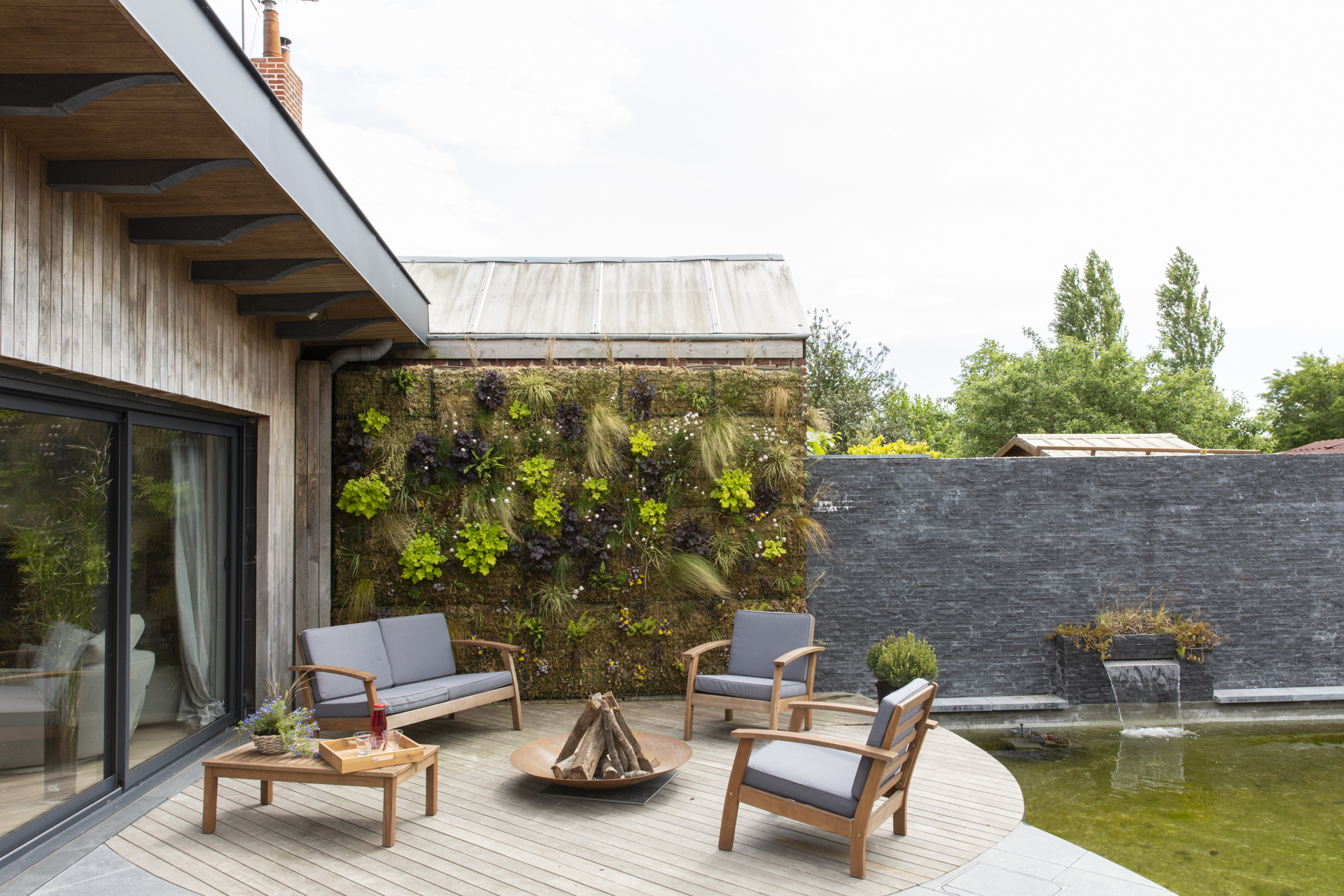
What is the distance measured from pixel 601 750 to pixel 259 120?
3057 millimetres

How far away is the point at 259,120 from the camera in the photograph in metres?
2.93

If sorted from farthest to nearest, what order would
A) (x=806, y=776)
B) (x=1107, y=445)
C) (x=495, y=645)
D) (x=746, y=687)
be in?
(x=1107, y=445) < (x=495, y=645) < (x=746, y=687) < (x=806, y=776)

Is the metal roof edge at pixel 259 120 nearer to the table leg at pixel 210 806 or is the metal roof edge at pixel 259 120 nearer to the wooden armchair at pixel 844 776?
the table leg at pixel 210 806

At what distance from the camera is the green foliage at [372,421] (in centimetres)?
607

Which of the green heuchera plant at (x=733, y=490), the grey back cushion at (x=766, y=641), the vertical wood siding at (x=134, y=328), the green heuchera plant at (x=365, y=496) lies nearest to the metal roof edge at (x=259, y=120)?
the vertical wood siding at (x=134, y=328)

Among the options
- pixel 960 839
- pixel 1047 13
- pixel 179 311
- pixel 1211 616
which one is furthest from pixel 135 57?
pixel 1047 13

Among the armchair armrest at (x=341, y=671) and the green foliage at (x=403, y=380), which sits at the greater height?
the green foliage at (x=403, y=380)

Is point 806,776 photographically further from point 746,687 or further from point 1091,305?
point 1091,305

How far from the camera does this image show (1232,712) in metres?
6.40

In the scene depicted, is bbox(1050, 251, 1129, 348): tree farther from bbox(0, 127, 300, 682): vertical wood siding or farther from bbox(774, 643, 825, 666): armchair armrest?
bbox(0, 127, 300, 682): vertical wood siding

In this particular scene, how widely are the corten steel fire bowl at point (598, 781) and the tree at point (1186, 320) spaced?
34696 millimetres

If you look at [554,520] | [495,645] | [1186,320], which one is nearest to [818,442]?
[554,520]

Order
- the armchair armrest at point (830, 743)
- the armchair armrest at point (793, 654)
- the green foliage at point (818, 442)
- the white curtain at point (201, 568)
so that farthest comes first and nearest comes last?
the green foliage at point (818, 442) → the armchair armrest at point (793, 654) → the white curtain at point (201, 568) → the armchair armrest at point (830, 743)

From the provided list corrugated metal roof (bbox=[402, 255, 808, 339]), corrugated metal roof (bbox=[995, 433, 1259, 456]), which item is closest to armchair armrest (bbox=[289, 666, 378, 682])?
corrugated metal roof (bbox=[402, 255, 808, 339])
